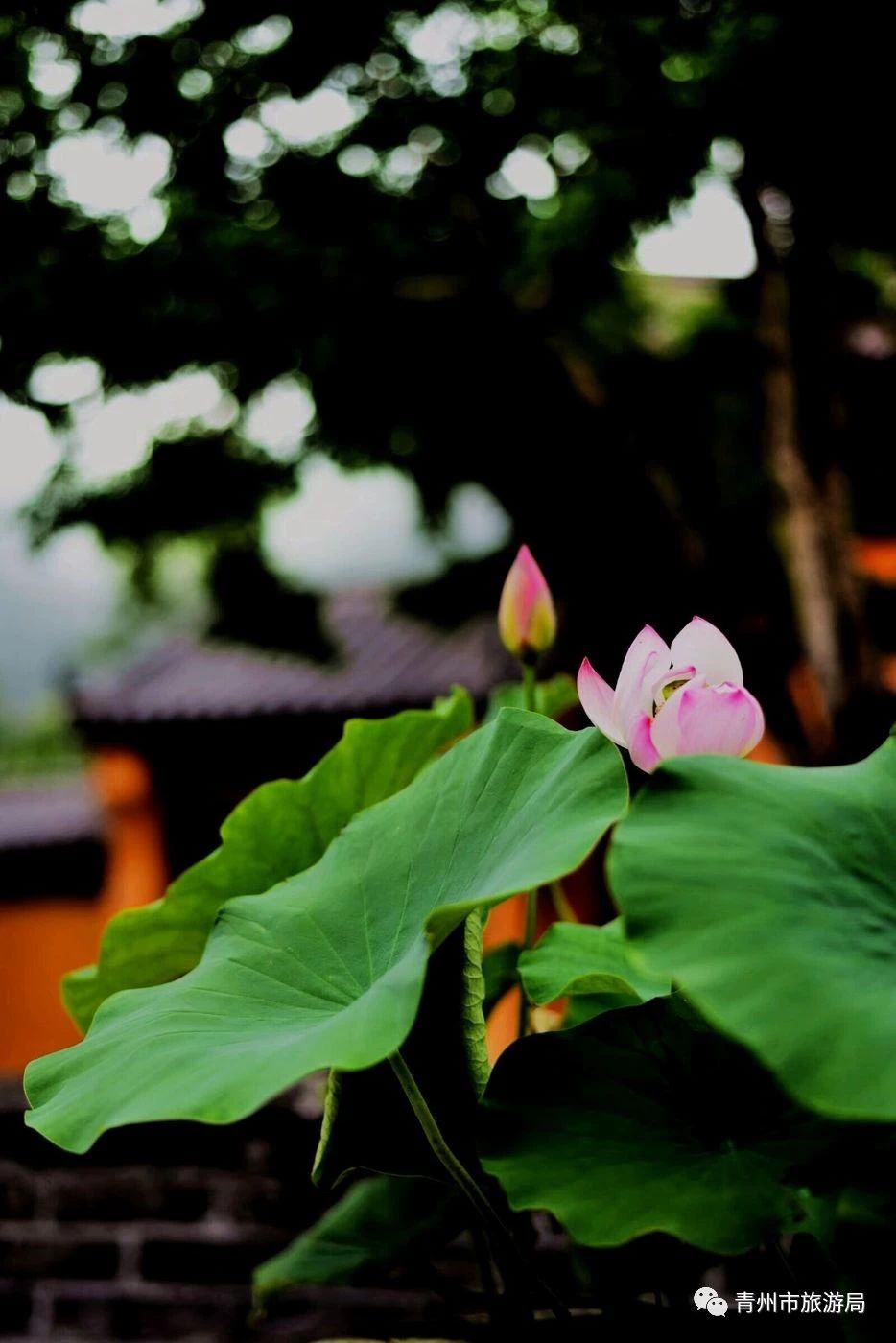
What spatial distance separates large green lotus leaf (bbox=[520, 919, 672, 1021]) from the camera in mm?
549

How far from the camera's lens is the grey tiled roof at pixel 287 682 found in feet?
17.9

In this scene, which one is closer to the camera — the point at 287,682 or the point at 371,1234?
the point at 371,1234

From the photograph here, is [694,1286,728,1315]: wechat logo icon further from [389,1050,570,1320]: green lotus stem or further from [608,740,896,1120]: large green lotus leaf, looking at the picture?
[608,740,896,1120]: large green lotus leaf

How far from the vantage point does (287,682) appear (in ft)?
18.7

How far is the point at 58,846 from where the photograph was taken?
261 inches

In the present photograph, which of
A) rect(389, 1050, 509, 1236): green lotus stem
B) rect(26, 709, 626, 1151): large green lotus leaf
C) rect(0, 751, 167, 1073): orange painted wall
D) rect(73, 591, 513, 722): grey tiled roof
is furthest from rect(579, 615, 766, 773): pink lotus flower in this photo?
rect(0, 751, 167, 1073): orange painted wall

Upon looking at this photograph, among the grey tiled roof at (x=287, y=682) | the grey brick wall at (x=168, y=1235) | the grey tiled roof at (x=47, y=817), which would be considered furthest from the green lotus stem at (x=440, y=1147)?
the grey tiled roof at (x=47, y=817)

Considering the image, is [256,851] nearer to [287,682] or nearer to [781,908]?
[781,908]

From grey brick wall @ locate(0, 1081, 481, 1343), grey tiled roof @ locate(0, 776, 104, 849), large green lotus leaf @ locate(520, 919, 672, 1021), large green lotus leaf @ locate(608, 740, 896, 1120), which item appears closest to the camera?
large green lotus leaf @ locate(608, 740, 896, 1120)

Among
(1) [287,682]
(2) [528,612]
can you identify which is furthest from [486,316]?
Result: (1) [287,682]

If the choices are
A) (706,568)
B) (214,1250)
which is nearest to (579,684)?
(214,1250)

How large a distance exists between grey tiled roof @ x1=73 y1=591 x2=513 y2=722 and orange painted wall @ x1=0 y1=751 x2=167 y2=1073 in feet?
1.01

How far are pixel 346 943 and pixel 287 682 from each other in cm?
526

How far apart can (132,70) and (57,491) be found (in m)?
0.95
